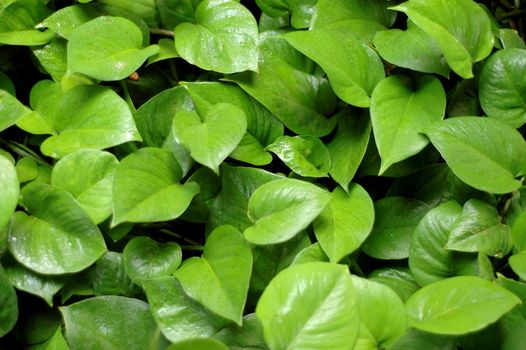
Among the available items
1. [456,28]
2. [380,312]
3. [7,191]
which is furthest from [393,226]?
[7,191]

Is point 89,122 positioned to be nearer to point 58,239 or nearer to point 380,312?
point 58,239

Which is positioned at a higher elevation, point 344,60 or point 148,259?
point 344,60

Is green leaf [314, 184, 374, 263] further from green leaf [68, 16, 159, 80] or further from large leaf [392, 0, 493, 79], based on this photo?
green leaf [68, 16, 159, 80]

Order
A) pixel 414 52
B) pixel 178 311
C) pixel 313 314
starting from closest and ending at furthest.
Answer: pixel 313 314 < pixel 178 311 < pixel 414 52

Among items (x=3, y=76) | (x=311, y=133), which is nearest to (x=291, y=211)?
(x=311, y=133)

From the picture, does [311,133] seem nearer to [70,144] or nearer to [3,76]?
[70,144]
